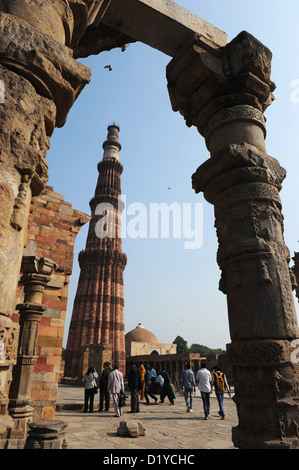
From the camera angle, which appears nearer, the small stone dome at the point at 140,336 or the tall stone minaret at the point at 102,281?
the tall stone minaret at the point at 102,281

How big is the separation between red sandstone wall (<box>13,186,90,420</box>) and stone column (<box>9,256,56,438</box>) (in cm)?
108

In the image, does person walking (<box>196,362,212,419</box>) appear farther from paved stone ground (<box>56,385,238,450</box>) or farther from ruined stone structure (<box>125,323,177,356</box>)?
ruined stone structure (<box>125,323,177,356</box>)

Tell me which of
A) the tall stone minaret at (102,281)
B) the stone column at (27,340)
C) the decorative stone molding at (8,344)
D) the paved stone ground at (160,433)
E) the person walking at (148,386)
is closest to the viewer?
the decorative stone molding at (8,344)

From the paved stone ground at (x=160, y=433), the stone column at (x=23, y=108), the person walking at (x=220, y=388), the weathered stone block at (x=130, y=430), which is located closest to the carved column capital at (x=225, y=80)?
the stone column at (x=23, y=108)

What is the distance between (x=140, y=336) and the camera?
33.2 meters

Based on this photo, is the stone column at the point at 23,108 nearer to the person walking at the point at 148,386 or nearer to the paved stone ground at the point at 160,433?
the paved stone ground at the point at 160,433

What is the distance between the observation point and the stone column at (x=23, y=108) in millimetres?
1176

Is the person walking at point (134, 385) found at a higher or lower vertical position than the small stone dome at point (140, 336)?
lower

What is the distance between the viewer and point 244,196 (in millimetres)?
2352

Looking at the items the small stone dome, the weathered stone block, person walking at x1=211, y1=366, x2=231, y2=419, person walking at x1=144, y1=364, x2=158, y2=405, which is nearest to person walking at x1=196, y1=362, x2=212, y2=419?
person walking at x1=211, y1=366, x2=231, y2=419

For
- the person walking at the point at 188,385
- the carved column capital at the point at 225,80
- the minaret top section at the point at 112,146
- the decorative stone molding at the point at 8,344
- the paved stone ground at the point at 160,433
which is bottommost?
the paved stone ground at the point at 160,433

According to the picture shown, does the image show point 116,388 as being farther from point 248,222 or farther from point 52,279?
point 248,222

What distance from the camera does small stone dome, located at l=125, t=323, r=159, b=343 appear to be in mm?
32688
